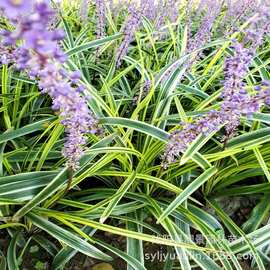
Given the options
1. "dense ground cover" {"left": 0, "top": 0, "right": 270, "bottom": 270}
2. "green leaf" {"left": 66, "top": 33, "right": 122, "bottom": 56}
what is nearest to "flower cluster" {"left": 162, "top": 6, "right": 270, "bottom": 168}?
"dense ground cover" {"left": 0, "top": 0, "right": 270, "bottom": 270}

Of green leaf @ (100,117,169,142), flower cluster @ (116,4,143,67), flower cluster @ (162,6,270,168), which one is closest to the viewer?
flower cluster @ (162,6,270,168)

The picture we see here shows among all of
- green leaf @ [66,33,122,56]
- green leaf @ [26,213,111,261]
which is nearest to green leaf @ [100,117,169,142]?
green leaf @ [26,213,111,261]

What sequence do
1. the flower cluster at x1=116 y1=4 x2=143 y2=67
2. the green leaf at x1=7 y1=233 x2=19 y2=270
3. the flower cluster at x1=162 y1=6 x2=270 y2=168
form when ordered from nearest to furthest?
the flower cluster at x1=162 y1=6 x2=270 y2=168 < the green leaf at x1=7 y1=233 x2=19 y2=270 < the flower cluster at x1=116 y1=4 x2=143 y2=67

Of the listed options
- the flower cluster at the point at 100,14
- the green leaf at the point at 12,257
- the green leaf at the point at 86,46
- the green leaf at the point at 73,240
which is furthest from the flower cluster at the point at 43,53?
the flower cluster at the point at 100,14

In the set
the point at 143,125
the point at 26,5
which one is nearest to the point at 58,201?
the point at 143,125

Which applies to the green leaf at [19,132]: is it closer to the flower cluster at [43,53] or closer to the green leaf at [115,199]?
the green leaf at [115,199]

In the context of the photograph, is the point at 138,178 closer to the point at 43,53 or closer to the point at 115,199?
the point at 115,199

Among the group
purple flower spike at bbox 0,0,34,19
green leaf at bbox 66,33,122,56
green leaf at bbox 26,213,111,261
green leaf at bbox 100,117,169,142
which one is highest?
green leaf at bbox 66,33,122,56

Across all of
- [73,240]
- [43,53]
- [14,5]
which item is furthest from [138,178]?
[14,5]

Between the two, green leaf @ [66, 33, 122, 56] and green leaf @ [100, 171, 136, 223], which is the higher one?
green leaf @ [66, 33, 122, 56]

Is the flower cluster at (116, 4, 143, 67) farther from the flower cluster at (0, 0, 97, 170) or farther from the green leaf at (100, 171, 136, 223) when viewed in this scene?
the flower cluster at (0, 0, 97, 170)

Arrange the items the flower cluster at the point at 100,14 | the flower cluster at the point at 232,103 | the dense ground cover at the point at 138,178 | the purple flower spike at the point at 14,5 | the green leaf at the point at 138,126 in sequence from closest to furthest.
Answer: the purple flower spike at the point at 14,5, the flower cluster at the point at 232,103, the dense ground cover at the point at 138,178, the green leaf at the point at 138,126, the flower cluster at the point at 100,14

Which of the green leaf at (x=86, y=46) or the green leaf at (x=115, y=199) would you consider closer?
the green leaf at (x=115, y=199)

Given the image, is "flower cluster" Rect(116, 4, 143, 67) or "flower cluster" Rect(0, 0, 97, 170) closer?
"flower cluster" Rect(0, 0, 97, 170)
